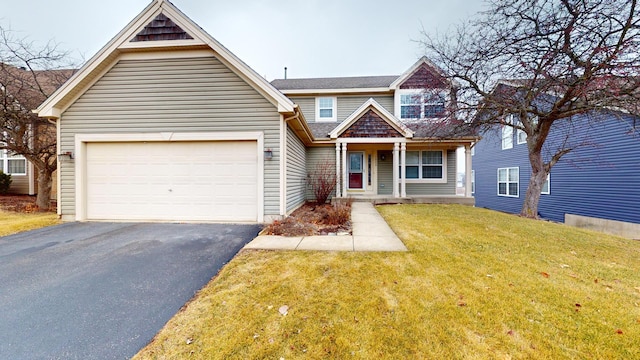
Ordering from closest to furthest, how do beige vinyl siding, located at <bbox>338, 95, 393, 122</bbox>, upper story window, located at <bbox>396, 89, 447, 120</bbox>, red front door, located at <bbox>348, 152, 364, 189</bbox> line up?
upper story window, located at <bbox>396, 89, 447, 120</bbox>
red front door, located at <bbox>348, 152, 364, 189</bbox>
beige vinyl siding, located at <bbox>338, 95, 393, 122</bbox>

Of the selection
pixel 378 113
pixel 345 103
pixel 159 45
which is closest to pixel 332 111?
pixel 345 103

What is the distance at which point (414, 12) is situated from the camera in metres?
12.2

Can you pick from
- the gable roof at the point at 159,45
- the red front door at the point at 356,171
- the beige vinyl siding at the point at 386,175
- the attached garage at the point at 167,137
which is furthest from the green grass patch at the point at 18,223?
the beige vinyl siding at the point at 386,175

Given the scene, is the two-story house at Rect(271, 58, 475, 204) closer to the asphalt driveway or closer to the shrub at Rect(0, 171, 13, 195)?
the asphalt driveway

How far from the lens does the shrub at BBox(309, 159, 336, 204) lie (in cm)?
1017

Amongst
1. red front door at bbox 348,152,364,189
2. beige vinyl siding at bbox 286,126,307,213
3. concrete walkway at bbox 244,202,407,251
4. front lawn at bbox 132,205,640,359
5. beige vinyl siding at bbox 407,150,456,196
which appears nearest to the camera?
front lawn at bbox 132,205,640,359

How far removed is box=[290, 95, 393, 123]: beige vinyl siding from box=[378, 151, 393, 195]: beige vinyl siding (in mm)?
2775

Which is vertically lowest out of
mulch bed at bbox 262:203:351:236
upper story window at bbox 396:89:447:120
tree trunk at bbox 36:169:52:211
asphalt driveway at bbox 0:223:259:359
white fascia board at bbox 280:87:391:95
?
asphalt driveway at bbox 0:223:259:359

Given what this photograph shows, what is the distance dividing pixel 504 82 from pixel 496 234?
554 cm

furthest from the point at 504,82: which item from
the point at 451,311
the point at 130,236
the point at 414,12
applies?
the point at 130,236

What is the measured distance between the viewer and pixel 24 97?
8.70m

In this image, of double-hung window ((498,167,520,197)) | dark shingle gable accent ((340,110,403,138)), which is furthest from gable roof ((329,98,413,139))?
double-hung window ((498,167,520,197))

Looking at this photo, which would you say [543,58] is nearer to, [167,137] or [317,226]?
[317,226]

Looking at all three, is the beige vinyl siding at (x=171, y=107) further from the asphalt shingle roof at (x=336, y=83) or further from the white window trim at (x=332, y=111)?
the asphalt shingle roof at (x=336, y=83)
